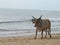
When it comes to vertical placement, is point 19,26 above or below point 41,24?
below

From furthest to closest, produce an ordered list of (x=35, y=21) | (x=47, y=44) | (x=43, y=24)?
(x=43, y=24) < (x=35, y=21) < (x=47, y=44)

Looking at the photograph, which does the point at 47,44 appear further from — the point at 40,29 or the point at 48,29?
the point at 48,29

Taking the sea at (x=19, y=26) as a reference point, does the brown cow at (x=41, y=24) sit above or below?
above

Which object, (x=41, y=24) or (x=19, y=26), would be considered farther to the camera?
(x=19, y=26)

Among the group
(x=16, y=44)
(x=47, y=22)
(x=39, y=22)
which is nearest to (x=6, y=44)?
(x=16, y=44)

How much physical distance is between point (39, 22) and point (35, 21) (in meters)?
0.45

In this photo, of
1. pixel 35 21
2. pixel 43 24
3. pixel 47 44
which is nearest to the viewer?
pixel 47 44

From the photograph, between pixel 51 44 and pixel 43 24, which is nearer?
pixel 51 44

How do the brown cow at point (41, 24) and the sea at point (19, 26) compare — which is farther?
the sea at point (19, 26)

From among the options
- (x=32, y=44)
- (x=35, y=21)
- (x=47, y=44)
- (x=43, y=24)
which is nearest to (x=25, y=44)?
(x=32, y=44)

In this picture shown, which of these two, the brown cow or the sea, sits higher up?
the brown cow

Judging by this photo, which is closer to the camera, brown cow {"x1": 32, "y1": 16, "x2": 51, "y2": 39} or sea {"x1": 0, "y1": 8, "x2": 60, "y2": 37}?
brown cow {"x1": 32, "y1": 16, "x2": 51, "y2": 39}

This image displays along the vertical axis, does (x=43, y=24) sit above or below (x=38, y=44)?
above

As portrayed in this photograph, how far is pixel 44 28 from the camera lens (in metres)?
14.3
